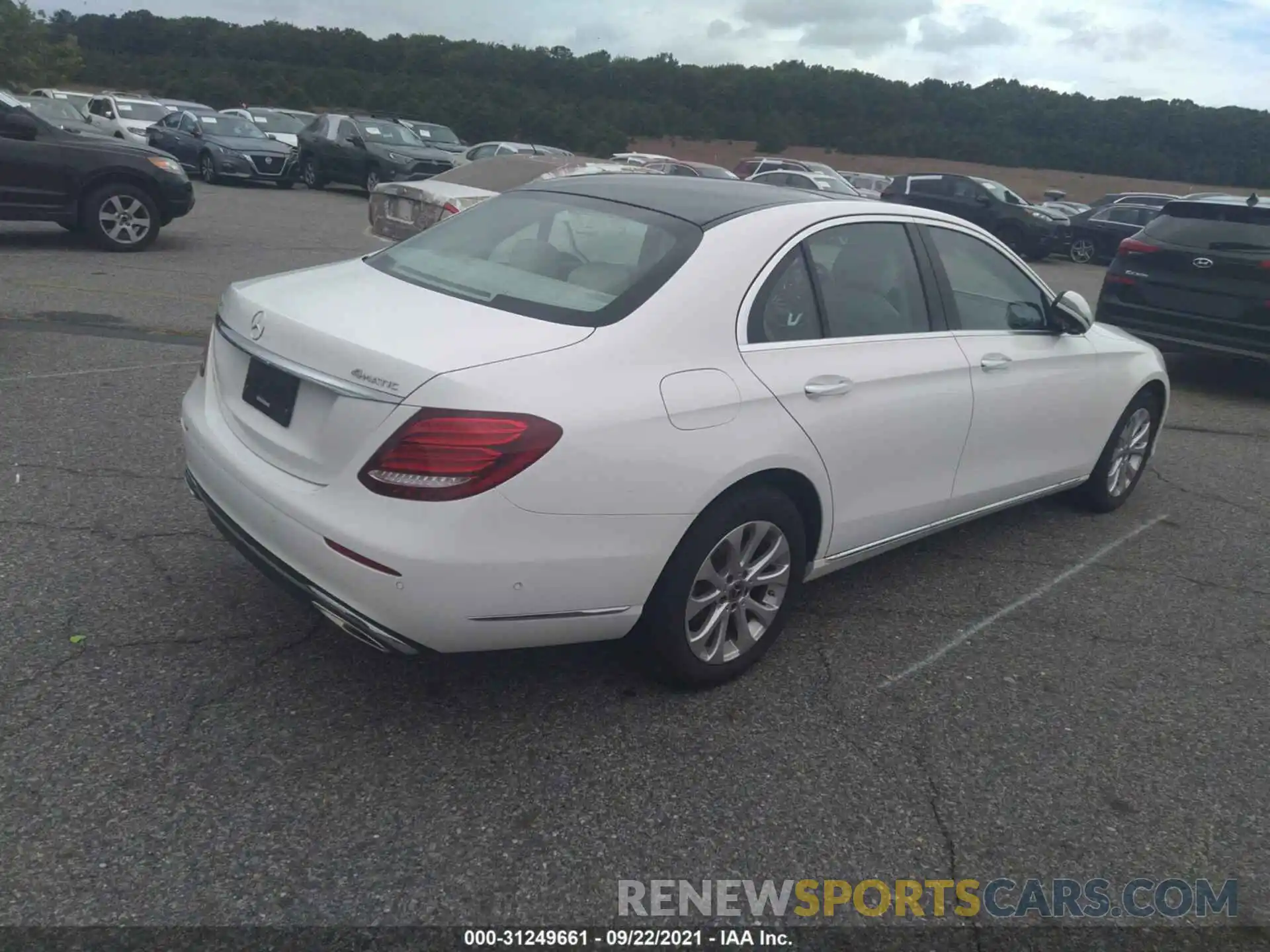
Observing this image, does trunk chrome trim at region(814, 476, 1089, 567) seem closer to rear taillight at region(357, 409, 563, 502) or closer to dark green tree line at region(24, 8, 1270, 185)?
rear taillight at region(357, 409, 563, 502)

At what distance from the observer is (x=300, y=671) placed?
356cm

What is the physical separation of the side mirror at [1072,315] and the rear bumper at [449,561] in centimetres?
273

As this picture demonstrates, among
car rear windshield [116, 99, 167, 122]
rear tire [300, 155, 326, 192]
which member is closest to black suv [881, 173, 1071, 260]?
rear tire [300, 155, 326, 192]

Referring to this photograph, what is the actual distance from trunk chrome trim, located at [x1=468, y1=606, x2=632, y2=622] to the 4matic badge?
661 millimetres

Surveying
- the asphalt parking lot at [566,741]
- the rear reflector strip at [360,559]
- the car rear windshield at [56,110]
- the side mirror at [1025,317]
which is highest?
the side mirror at [1025,317]

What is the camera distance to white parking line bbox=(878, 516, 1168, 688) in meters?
4.00

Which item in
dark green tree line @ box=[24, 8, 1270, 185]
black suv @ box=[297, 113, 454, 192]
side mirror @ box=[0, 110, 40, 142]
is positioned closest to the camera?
side mirror @ box=[0, 110, 40, 142]

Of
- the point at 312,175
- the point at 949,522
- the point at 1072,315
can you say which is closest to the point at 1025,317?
the point at 1072,315

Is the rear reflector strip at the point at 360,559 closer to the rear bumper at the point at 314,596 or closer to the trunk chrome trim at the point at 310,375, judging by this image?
the rear bumper at the point at 314,596

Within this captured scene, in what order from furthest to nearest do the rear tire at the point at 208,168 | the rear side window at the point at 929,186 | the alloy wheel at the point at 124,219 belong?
the rear side window at the point at 929,186 < the rear tire at the point at 208,168 < the alloy wheel at the point at 124,219

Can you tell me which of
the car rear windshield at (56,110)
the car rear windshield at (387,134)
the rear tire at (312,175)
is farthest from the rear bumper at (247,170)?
the car rear windshield at (56,110)

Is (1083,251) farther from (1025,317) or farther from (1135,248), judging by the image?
(1025,317)

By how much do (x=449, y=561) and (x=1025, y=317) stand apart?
3.24 m

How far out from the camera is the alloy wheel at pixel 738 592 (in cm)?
348
